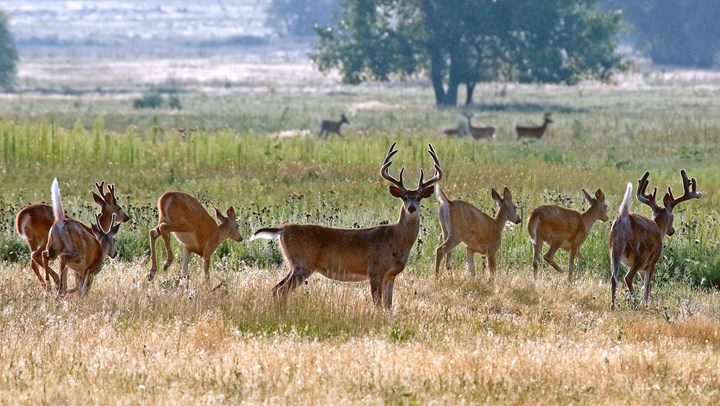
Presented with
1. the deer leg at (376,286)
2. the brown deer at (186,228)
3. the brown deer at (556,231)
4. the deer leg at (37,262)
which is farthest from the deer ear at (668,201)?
the deer leg at (37,262)

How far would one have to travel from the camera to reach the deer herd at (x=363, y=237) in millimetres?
12625

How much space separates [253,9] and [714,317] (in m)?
178

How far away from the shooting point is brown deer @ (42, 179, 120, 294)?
12.3 metres

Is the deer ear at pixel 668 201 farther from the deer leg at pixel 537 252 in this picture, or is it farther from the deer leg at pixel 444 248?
the deer leg at pixel 444 248

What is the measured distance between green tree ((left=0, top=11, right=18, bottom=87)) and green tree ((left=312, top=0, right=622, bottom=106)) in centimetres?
2715

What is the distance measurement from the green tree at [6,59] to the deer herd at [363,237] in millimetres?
76109

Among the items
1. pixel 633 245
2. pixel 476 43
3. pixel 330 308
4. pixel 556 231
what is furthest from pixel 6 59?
pixel 330 308

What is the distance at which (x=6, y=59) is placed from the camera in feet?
295

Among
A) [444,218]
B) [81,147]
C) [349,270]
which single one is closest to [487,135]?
[81,147]

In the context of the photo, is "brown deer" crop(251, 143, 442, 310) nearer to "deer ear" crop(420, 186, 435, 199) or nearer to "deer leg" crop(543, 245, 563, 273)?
"deer ear" crop(420, 186, 435, 199)

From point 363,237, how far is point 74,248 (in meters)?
2.60

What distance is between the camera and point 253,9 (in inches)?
7421

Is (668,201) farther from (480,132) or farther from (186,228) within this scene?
(480,132)

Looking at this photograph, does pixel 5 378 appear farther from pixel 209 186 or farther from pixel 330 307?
pixel 209 186
